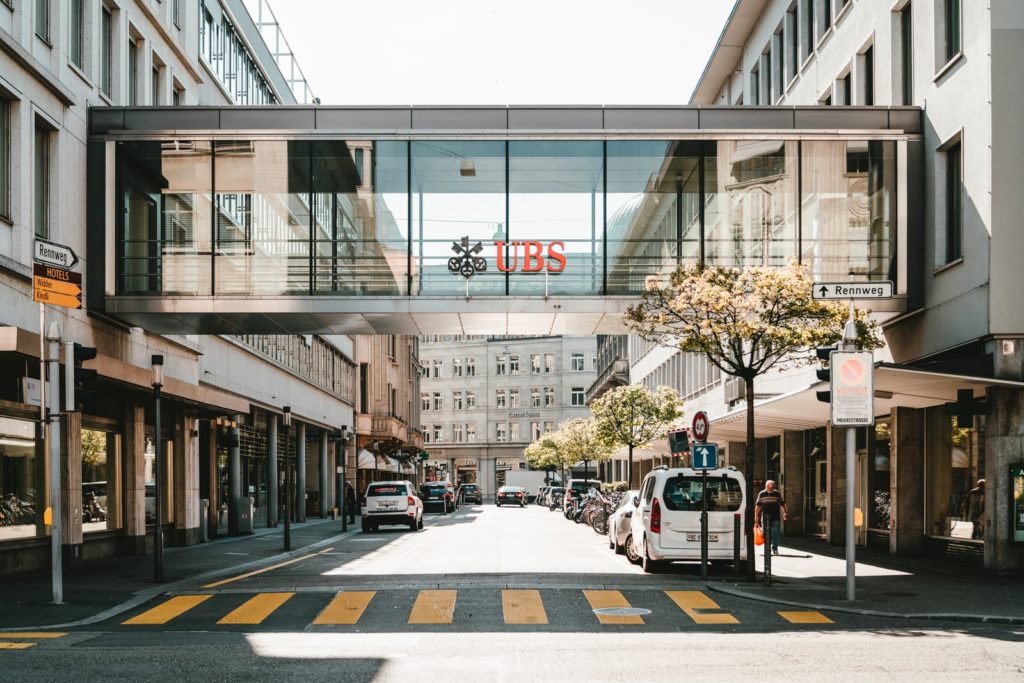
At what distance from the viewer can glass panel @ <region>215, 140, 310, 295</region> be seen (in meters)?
24.2

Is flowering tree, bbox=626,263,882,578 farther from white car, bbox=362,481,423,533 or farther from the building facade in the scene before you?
the building facade

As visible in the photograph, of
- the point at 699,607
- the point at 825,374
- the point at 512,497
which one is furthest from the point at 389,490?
the point at 512,497

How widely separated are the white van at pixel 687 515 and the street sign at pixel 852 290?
4.91 metres

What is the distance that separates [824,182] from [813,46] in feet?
36.2

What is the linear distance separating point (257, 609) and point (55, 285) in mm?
4747

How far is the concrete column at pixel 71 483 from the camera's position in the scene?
2302 cm

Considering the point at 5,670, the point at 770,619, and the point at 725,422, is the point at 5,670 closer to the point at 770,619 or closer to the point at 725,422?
the point at 770,619

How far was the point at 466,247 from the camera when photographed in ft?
79.9

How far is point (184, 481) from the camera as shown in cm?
3194

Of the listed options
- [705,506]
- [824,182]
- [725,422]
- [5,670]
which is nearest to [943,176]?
[824,182]

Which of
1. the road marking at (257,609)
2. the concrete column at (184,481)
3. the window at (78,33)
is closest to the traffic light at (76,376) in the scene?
the road marking at (257,609)

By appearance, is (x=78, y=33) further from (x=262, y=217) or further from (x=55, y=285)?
(x=55, y=285)

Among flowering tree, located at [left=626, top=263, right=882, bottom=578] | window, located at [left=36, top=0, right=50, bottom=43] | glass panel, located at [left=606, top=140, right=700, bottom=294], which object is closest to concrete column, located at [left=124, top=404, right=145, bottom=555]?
window, located at [left=36, top=0, right=50, bottom=43]

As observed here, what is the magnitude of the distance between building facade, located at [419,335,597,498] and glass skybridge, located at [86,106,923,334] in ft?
315
